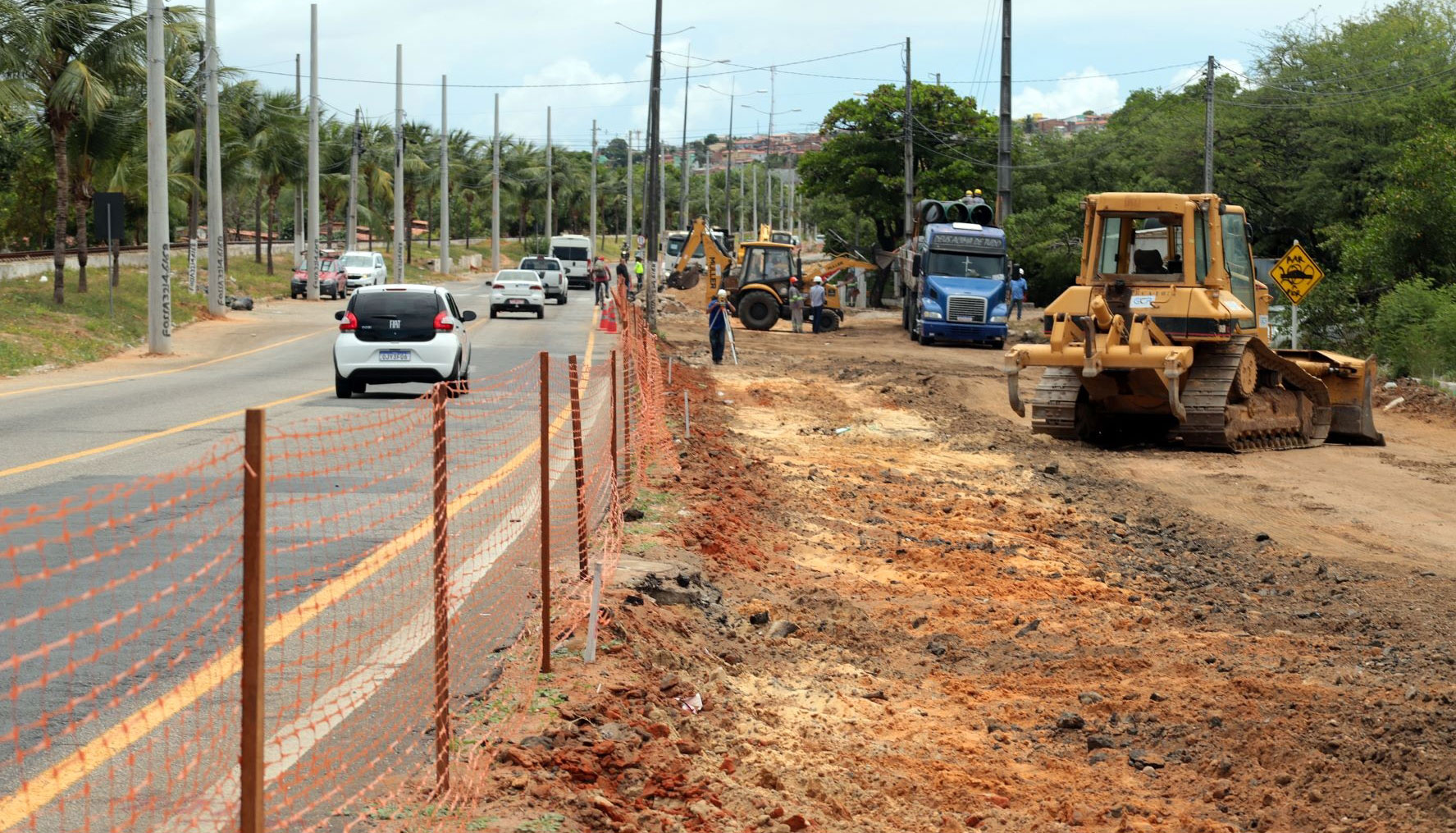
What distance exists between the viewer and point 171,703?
652cm

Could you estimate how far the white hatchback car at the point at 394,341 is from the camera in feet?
70.4

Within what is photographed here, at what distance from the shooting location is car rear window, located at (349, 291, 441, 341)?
2162 cm

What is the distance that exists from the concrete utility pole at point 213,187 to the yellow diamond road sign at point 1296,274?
28.4 m

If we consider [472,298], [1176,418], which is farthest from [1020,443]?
[472,298]

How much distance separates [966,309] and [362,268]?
90.0 feet

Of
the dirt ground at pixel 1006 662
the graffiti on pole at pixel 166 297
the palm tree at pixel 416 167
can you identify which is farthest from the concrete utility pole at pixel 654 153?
the palm tree at pixel 416 167

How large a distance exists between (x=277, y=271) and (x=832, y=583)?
65131 millimetres

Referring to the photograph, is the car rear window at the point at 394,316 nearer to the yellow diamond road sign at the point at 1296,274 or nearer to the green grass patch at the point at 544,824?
the yellow diamond road sign at the point at 1296,274

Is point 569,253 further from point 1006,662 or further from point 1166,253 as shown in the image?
point 1006,662

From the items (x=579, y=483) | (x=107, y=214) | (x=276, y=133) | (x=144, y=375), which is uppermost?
(x=276, y=133)

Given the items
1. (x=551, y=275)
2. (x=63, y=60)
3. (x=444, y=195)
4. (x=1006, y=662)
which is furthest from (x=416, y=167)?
(x=1006, y=662)

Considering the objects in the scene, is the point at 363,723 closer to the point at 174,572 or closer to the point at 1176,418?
the point at 174,572

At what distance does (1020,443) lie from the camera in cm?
2086

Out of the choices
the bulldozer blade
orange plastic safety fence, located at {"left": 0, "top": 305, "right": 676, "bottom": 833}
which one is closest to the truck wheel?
the bulldozer blade
